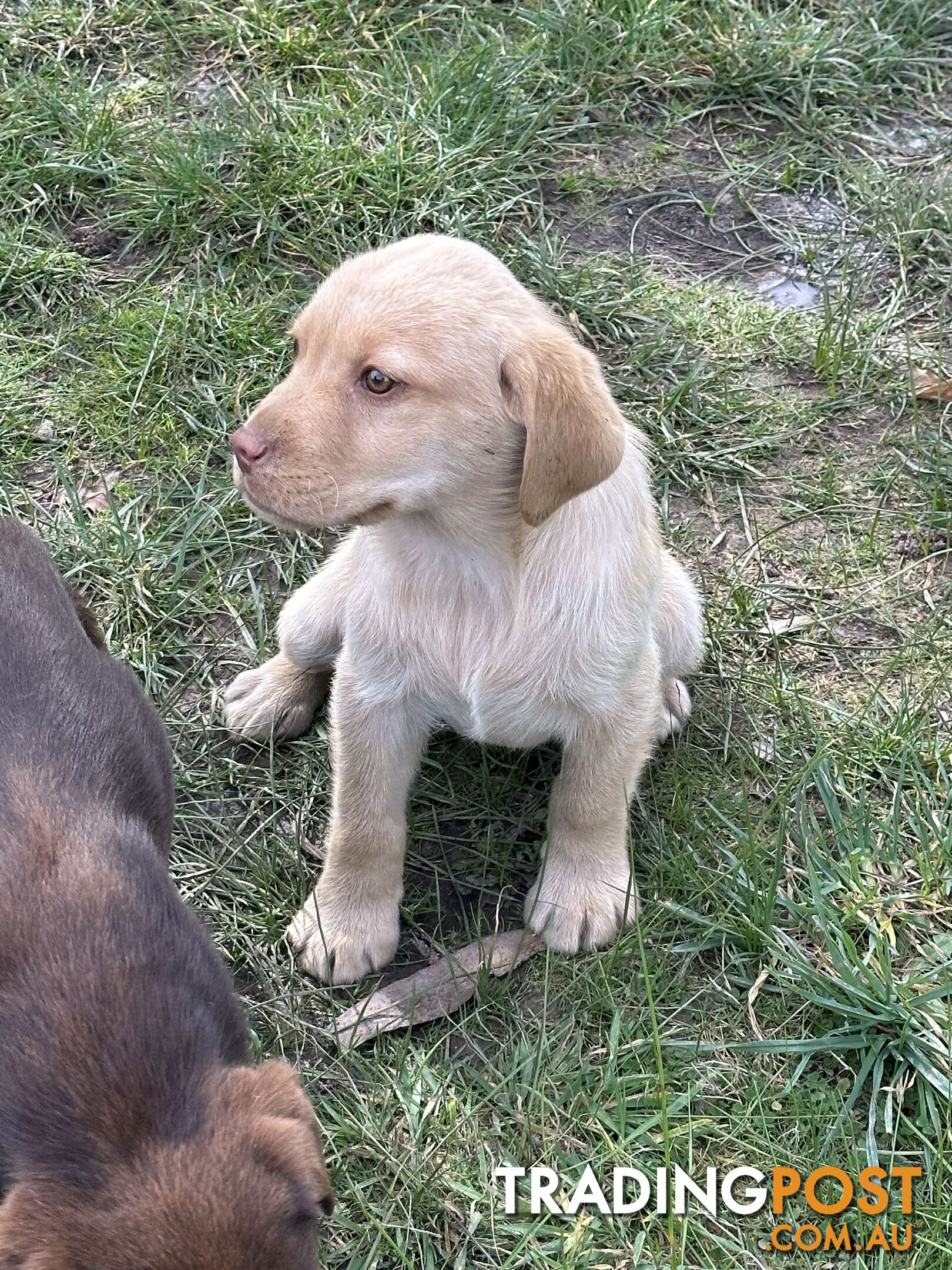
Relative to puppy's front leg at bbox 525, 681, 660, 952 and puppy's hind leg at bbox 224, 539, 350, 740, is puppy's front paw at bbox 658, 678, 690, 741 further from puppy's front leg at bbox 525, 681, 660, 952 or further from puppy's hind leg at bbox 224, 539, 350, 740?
puppy's hind leg at bbox 224, 539, 350, 740

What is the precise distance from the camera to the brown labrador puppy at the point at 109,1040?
216 centimetres

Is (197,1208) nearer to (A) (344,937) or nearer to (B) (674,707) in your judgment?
(A) (344,937)

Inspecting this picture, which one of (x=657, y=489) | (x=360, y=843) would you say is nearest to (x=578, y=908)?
(x=360, y=843)

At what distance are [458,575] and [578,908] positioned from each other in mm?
1009

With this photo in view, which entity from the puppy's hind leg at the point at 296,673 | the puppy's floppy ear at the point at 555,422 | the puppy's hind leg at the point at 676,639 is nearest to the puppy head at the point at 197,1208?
the puppy's floppy ear at the point at 555,422

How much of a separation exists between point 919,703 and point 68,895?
256cm

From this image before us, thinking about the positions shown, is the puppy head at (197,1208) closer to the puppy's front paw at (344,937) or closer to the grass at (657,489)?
the grass at (657,489)

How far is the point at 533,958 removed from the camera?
3.61 m

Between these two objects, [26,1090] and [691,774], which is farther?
[691,774]

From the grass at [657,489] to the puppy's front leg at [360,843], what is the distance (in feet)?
0.41

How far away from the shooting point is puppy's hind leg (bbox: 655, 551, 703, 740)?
3.75 metres

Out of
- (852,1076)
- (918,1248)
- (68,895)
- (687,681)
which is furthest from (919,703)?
(68,895)

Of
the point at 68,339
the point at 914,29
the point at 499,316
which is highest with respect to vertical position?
the point at 499,316

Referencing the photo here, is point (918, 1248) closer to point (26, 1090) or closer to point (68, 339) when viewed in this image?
point (26, 1090)
